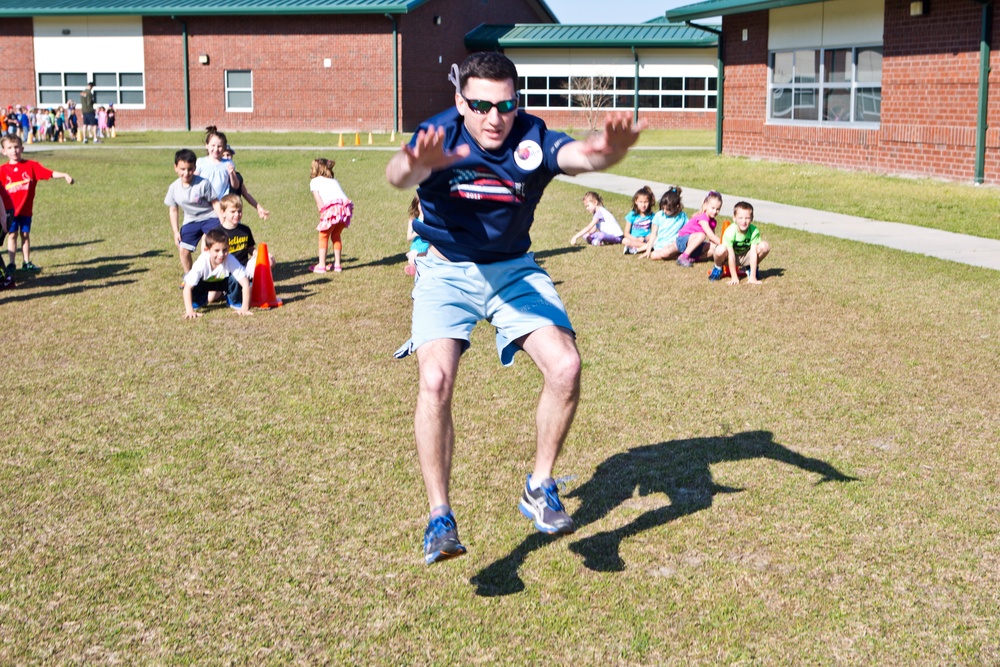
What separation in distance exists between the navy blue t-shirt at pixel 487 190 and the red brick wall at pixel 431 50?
43.0 m

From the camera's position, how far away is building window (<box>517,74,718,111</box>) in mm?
52719

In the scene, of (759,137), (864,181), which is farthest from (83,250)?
(759,137)

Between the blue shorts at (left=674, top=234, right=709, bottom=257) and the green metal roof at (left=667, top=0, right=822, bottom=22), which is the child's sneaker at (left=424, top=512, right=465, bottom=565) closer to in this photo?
the blue shorts at (left=674, top=234, right=709, bottom=257)

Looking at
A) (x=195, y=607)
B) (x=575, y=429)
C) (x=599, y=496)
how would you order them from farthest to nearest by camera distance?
(x=575, y=429) < (x=599, y=496) < (x=195, y=607)

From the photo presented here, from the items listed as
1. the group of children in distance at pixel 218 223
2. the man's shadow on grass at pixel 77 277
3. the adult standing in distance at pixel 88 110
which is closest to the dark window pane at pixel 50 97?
the adult standing in distance at pixel 88 110

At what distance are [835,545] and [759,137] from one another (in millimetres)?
26745

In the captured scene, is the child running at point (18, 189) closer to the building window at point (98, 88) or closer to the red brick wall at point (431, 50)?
the red brick wall at point (431, 50)

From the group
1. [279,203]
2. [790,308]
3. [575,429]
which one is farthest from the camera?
[279,203]

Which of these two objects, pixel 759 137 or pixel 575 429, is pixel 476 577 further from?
pixel 759 137

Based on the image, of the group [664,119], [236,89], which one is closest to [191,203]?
[236,89]

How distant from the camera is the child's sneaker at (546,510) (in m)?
4.63

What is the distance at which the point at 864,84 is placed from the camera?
2570 cm

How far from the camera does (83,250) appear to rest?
1527 centimetres

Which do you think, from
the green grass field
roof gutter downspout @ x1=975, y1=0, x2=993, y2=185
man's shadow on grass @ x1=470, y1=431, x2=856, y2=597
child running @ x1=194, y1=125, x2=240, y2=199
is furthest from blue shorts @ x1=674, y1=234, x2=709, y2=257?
roof gutter downspout @ x1=975, y1=0, x2=993, y2=185
